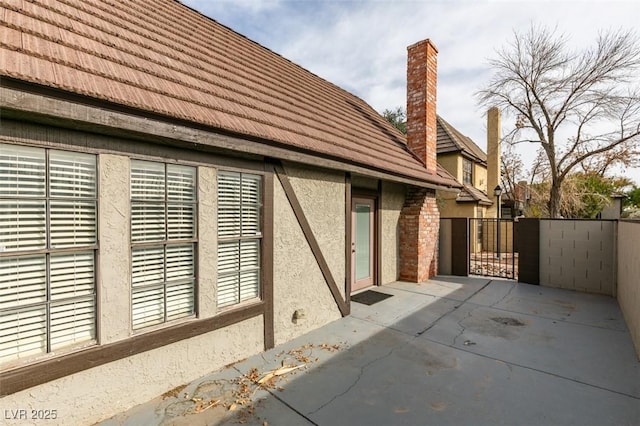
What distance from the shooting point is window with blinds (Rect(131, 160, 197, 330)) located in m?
3.14

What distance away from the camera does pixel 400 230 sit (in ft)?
28.2

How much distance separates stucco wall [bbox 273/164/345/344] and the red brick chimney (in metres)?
4.35

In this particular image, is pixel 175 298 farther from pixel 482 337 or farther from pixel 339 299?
pixel 482 337

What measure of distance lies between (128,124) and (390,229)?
6.70 metres

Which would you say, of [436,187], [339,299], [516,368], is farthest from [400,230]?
[516,368]

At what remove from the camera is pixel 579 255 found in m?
7.74

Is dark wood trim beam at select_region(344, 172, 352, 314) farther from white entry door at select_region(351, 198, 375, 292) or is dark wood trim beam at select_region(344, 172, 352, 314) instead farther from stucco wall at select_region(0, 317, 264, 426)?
stucco wall at select_region(0, 317, 264, 426)

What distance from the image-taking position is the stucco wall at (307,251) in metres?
4.50

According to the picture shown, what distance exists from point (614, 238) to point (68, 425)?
10.5 m

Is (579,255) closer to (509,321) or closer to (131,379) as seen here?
(509,321)

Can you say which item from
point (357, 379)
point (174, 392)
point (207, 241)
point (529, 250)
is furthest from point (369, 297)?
point (529, 250)

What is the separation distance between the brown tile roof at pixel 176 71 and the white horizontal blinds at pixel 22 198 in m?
0.65

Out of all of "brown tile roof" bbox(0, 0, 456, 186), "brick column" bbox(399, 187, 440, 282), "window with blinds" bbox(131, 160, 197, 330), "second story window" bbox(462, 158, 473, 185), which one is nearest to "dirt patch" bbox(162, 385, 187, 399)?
"window with blinds" bbox(131, 160, 197, 330)

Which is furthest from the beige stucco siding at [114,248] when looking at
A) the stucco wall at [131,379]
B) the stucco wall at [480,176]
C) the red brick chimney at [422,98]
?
the stucco wall at [480,176]
